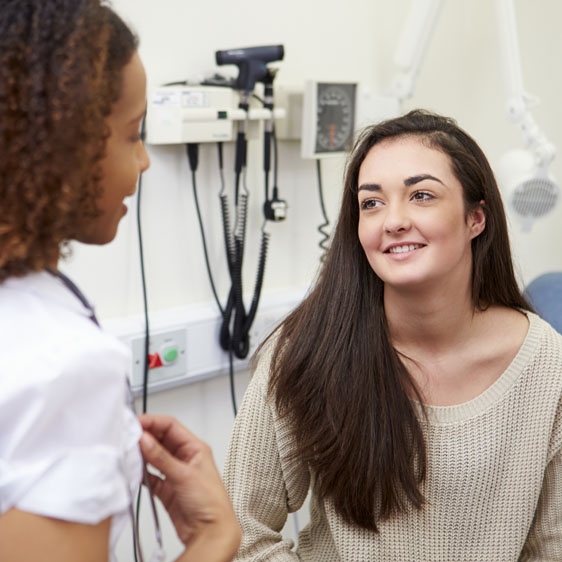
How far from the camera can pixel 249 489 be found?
4.32ft

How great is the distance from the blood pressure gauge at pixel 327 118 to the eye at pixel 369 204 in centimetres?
51

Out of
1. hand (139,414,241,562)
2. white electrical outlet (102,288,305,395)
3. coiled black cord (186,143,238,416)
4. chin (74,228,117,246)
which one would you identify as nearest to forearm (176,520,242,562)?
hand (139,414,241,562)

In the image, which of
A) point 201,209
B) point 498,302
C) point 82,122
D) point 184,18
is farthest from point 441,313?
point 82,122

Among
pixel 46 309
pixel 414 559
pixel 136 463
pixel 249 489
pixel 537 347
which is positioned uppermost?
pixel 46 309

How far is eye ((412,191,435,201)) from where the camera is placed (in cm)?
130

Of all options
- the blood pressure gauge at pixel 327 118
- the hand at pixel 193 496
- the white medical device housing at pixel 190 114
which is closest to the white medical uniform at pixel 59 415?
the hand at pixel 193 496

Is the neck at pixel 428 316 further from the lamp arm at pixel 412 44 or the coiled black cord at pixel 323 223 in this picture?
the lamp arm at pixel 412 44

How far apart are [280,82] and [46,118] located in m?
1.36

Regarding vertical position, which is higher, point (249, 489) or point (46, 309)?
point (46, 309)

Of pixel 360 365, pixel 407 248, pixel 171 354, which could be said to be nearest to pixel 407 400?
pixel 360 365

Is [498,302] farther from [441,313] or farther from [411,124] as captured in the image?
[411,124]

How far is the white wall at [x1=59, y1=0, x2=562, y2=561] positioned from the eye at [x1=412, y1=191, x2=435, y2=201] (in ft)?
1.96

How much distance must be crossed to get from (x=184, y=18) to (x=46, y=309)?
1.23 meters

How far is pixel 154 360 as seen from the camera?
1.67 metres
